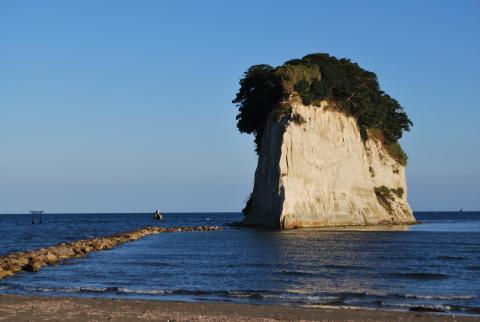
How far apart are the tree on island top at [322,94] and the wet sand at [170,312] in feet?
171

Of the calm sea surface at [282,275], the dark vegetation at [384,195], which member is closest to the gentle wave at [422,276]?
the calm sea surface at [282,275]

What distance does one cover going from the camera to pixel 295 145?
73.2m

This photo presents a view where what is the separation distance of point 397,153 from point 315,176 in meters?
21.5

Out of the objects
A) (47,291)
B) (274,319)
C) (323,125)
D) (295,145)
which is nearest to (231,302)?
(274,319)

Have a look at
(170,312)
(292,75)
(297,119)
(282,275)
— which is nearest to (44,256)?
(282,275)

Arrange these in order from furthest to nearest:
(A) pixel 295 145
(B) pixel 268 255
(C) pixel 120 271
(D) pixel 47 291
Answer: (A) pixel 295 145, (B) pixel 268 255, (C) pixel 120 271, (D) pixel 47 291

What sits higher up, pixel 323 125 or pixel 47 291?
pixel 323 125

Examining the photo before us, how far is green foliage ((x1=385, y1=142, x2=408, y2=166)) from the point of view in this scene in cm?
9154

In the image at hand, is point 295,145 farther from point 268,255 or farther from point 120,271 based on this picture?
point 120,271

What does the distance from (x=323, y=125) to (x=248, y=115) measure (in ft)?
32.2

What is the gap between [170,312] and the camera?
853 inches

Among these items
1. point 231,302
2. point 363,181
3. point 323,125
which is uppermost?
point 323,125

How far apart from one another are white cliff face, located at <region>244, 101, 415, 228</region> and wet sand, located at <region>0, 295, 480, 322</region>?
46.9 meters

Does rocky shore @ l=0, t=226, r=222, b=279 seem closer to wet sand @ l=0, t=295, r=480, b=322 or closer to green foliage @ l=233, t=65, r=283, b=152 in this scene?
wet sand @ l=0, t=295, r=480, b=322
